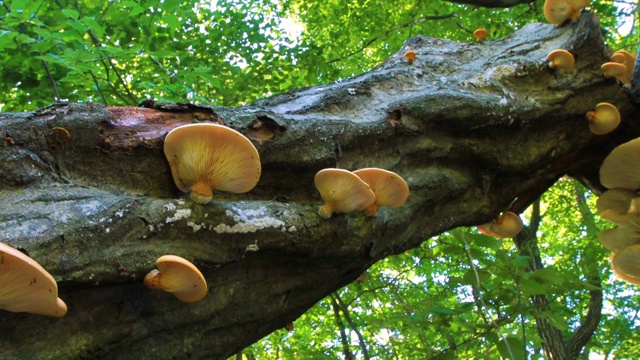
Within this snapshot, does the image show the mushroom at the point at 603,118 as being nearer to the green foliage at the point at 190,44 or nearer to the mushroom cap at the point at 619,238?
the mushroom cap at the point at 619,238

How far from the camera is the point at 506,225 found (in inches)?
147

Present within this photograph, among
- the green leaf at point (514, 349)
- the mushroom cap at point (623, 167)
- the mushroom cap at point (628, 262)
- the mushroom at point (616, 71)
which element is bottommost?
the green leaf at point (514, 349)

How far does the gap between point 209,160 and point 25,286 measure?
2.75ft

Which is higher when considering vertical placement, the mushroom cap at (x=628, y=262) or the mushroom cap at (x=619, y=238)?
the mushroom cap at (x=619, y=238)

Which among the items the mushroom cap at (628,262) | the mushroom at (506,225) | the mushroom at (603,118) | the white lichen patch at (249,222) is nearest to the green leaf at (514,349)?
the mushroom at (506,225)

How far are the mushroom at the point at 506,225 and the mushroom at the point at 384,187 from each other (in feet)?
5.17

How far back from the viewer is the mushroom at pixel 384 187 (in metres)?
2.35

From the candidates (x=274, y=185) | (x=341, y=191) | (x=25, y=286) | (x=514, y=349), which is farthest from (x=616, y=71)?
(x=25, y=286)

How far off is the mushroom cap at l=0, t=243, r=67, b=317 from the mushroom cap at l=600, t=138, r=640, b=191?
10.7ft

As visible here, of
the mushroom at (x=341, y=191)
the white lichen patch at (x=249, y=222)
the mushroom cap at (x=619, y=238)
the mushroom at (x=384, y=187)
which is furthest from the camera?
the mushroom cap at (x=619, y=238)

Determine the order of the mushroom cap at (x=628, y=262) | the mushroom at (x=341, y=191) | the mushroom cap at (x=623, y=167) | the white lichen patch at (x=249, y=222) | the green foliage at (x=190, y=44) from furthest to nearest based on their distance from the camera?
the green foliage at (x=190, y=44) < the mushroom cap at (x=628, y=262) < the mushroom cap at (x=623, y=167) < the mushroom at (x=341, y=191) < the white lichen patch at (x=249, y=222)

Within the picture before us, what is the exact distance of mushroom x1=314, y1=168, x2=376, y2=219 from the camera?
217cm

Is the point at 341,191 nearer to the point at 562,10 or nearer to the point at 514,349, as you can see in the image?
the point at 514,349

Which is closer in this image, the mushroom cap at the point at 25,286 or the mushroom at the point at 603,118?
the mushroom cap at the point at 25,286
